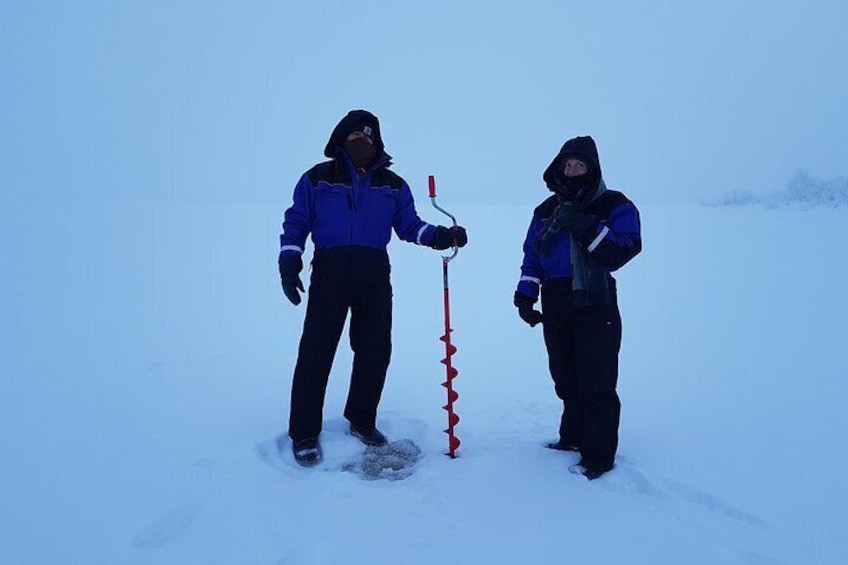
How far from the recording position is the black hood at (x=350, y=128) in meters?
3.60

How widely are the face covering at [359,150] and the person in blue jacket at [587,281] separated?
1.25 meters

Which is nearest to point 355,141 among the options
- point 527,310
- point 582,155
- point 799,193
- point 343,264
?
point 343,264

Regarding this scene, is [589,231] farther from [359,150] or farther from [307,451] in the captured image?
[307,451]

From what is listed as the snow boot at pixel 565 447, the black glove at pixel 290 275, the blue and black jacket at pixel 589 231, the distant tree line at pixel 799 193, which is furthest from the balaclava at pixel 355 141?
the distant tree line at pixel 799 193

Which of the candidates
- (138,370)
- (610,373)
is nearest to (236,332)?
(138,370)

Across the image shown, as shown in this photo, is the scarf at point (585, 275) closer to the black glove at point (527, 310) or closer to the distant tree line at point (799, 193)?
the black glove at point (527, 310)

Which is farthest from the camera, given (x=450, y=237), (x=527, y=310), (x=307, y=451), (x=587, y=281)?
(x=450, y=237)

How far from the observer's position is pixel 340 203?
354cm

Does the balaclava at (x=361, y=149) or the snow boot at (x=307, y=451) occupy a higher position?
the balaclava at (x=361, y=149)

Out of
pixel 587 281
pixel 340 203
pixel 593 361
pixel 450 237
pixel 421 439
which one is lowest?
pixel 421 439

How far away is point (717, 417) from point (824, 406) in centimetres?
90

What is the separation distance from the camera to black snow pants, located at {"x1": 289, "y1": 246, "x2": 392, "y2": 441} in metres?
3.52

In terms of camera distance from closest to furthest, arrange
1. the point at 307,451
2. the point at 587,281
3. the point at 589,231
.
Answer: the point at 589,231, the point at 587,281, the point at 307,451

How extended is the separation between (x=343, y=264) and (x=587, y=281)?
5.23ft
